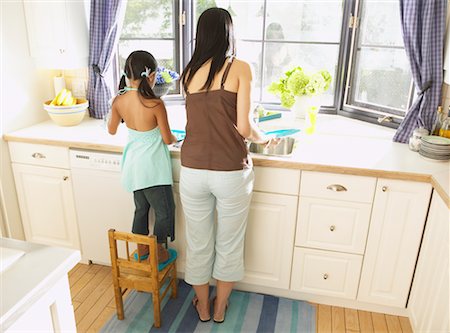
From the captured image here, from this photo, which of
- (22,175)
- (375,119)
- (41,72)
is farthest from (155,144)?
(375,119)

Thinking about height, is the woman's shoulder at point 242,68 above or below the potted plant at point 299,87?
above

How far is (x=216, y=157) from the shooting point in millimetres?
1754

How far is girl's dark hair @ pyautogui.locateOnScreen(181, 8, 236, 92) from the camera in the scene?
160 cm

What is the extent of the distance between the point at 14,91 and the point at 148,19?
95 centimetres

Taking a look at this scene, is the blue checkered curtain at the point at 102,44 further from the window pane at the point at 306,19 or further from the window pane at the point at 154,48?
the window pane at the point at 306,19

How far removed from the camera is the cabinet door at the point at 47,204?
2357 millimetres

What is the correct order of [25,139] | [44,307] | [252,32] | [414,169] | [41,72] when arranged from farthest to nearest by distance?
[252,32], [41,72], [25,139], [414,169], [44,307]

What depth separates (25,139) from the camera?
7.51 ft

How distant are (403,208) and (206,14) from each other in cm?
124

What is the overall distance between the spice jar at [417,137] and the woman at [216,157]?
79 cm

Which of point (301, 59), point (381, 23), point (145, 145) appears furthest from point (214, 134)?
point (381, 23)

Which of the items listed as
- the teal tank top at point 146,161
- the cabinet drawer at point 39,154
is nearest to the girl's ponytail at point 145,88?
the teal tank top at point 146,161

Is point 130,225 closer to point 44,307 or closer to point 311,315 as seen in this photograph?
point 311,315

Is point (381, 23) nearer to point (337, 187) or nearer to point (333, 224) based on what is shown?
point (337, 187)
